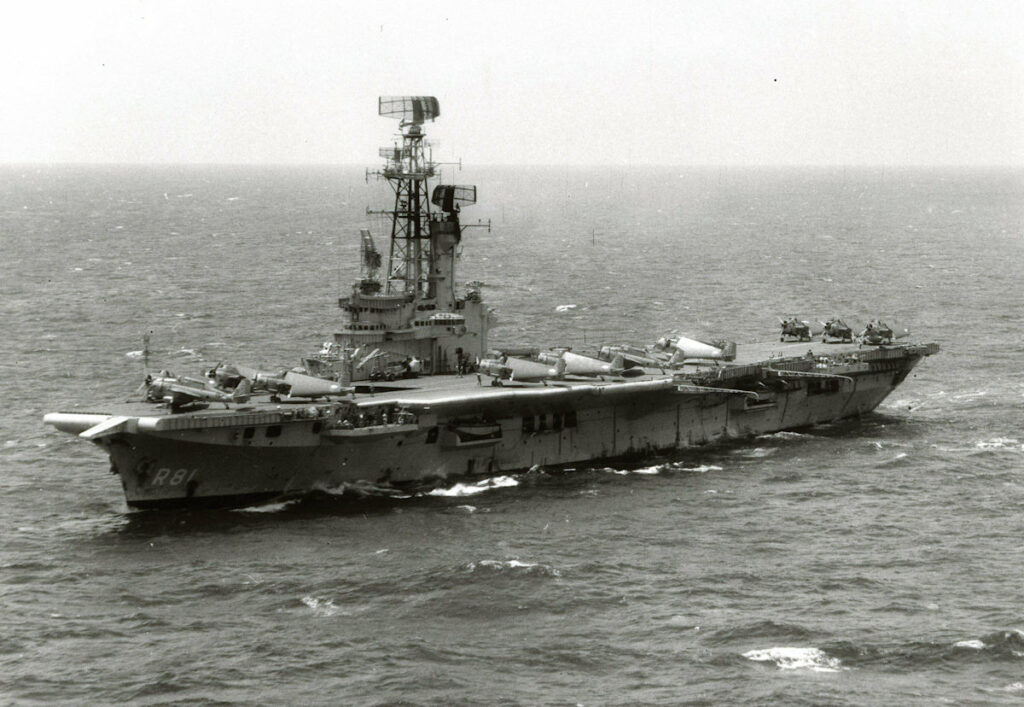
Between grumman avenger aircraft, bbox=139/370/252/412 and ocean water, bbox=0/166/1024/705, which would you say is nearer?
ocean water, bbox=0/166/1024/705

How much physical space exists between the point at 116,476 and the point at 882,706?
21165mm

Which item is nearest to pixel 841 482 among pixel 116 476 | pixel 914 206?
pixel 116 476

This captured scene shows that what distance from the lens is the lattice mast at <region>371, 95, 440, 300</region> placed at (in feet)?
131

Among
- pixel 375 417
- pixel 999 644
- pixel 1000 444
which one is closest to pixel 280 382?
pixel 375 417

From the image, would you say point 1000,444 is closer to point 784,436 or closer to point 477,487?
point 784,436

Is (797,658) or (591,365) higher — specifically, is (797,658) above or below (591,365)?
below

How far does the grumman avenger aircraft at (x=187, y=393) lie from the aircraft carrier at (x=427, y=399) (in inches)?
2.1

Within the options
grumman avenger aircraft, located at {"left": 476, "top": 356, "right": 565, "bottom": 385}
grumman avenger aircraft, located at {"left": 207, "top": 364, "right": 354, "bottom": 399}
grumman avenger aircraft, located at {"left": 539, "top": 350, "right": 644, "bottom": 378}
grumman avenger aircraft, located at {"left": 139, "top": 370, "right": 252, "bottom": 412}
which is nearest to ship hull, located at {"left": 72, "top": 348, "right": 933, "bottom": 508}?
grumman avenger aircraft, located at {"left": 539, "top": 350, "right": 644, "bottom": 378}

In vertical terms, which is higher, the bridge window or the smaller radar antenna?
the smaller radar antenna

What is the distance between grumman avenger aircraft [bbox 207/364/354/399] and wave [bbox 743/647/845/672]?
1409cm

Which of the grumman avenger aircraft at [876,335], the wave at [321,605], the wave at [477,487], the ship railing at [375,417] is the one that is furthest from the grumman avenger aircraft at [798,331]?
the wave at [321,605]

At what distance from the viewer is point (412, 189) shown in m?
40.8

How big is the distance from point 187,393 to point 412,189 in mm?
11480

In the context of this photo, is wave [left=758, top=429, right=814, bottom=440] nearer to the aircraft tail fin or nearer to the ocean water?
the ocean water
